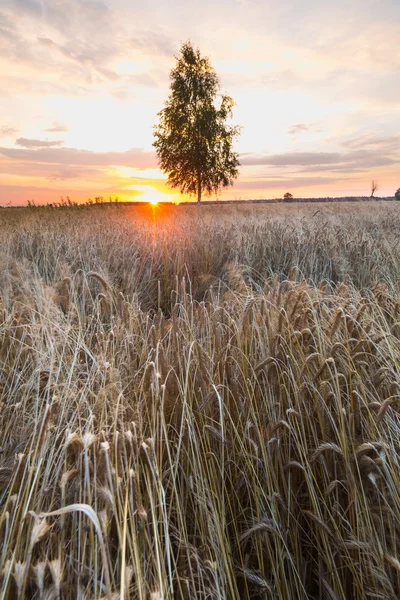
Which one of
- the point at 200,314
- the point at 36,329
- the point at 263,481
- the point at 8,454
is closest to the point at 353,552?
the point at 263,481

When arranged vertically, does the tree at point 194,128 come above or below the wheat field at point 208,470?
above

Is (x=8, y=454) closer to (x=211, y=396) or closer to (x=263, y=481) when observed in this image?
(x=211, y=396)

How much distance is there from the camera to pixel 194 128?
84.7 ft

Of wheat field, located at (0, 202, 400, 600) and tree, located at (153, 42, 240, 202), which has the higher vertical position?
tree, located at (153, 42, 240, 202)

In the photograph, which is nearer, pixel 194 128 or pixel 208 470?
pixel 208 470

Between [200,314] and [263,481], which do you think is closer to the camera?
[263,481]

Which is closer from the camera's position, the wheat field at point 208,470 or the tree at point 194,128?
the wheat field at point 208,470

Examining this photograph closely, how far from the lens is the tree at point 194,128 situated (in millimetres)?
25828

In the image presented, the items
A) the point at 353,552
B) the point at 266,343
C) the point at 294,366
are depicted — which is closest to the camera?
the point at 353,552

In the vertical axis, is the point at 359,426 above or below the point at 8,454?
above

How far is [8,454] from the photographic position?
1545 millimetres

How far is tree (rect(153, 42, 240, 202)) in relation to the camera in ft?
84.7

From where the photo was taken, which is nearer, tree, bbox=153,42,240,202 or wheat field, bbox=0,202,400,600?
wheat field, bbox=0,202,400,600

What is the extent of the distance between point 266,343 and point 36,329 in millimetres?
1326
